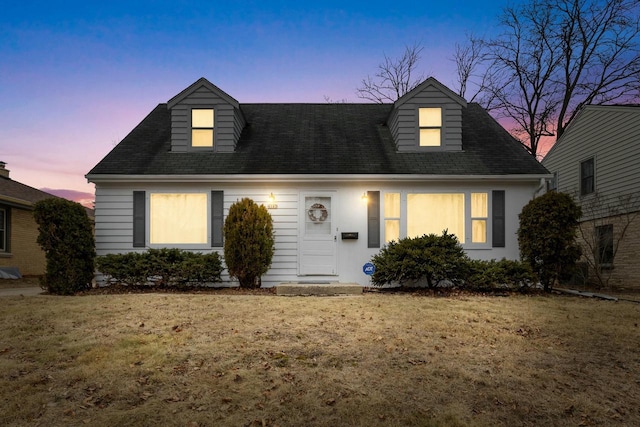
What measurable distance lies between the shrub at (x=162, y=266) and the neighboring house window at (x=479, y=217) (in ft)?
21.5

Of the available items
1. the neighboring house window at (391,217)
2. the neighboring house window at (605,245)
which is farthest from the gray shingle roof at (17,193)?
the neighboring house window at (605,245)

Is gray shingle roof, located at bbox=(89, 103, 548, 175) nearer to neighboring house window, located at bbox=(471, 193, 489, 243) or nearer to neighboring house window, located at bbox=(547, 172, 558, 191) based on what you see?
neighboring house window, located at bbox=(471, 193, 489, 243)

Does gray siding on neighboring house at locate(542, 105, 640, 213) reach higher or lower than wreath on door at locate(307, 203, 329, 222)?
higher

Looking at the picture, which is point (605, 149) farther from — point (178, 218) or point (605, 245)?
point (178, 218)

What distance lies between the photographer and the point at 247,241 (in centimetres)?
920

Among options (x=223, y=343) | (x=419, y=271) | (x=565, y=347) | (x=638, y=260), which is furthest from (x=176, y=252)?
(x=638, y=260)

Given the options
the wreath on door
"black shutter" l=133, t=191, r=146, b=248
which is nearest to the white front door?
the wreath on door

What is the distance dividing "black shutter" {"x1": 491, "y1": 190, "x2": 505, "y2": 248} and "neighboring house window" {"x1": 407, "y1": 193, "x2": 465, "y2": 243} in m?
0.81

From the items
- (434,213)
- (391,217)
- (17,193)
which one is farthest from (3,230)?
(434,213)

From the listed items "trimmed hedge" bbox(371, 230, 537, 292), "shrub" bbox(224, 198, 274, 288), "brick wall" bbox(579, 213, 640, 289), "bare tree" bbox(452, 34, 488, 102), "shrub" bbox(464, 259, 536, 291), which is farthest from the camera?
"bare tree" bbox(452, 34, 488, 102)

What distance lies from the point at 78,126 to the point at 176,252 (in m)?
11.3

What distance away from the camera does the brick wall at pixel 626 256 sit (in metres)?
12.1

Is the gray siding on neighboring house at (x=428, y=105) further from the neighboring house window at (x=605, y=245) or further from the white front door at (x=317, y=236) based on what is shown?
the neighboring house window at (x=605, y=245)

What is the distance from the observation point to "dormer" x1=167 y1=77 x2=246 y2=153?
11.0 m
